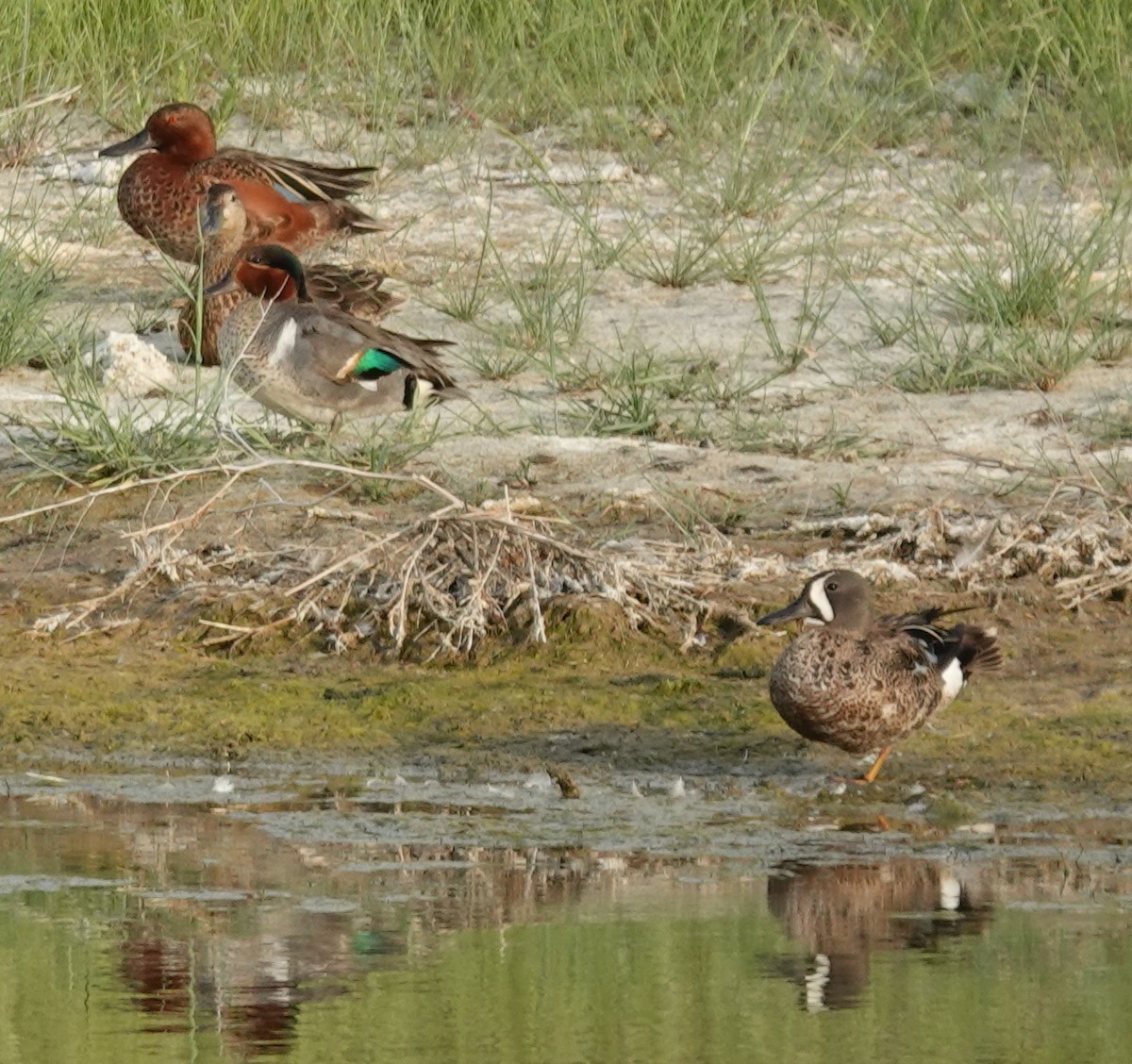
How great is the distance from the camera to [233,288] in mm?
9227

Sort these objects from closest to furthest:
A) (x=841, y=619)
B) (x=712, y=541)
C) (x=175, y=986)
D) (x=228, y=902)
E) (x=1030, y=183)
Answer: (x=175, y=986)
(x=228, y=902)
(x=841, y=619)
(x=712, y=541)
(x=1030, y=183)

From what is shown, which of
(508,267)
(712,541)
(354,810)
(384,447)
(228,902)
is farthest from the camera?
(508,267)

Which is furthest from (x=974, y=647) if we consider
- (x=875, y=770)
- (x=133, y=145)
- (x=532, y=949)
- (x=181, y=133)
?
(x=133, y=145)

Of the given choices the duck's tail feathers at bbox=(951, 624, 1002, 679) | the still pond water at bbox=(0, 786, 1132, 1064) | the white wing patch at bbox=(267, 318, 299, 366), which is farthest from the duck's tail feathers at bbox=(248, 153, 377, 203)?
the still pond water at bbox=(0, 786, 1132, 1064)

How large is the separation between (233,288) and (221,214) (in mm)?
633

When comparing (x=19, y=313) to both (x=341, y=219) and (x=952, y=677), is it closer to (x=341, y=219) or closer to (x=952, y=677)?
(x=341, y=219)

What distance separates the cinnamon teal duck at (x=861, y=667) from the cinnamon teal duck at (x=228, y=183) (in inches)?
175

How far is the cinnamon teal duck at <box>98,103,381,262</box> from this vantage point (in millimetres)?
10289

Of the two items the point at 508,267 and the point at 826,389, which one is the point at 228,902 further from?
the point at 508,267

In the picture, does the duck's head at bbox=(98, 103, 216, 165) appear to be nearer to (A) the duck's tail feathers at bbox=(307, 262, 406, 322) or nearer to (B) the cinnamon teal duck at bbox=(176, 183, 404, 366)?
(B) the cinnamon teal duck at bbox=(176, 183, 404, 366)

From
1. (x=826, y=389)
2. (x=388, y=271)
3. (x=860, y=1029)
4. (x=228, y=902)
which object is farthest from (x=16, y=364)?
(x=860, y=1029)

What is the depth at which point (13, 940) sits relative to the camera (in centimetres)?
476

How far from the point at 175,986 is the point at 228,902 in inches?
21.1

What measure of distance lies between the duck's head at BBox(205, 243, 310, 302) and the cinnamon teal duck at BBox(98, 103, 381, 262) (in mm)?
921
